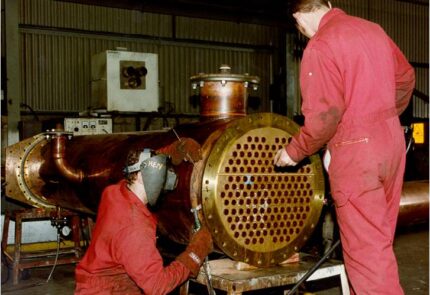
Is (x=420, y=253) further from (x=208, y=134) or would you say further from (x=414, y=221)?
(x=208, y=134)

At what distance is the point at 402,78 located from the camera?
93.4 inches

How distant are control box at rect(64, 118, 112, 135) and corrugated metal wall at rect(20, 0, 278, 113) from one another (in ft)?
5.55

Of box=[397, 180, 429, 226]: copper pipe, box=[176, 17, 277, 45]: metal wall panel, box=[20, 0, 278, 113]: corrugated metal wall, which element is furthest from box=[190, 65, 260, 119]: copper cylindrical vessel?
box=[176, 17, 277, 45]: metal wall panel

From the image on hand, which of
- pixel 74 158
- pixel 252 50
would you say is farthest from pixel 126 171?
pixel 252 50

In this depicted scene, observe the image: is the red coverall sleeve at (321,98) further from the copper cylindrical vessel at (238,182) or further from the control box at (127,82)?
the control box at (127,82)

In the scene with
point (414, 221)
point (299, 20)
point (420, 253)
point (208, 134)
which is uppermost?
point (299, 20)

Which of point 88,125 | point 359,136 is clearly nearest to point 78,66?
point 88,125

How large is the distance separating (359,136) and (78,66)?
22.9 feet

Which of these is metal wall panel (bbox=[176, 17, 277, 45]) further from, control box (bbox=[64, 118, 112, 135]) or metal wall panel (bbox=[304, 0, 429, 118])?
control box (bbox=[64, 118, 112, 135])

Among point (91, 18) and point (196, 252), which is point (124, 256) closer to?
point (196, 252)

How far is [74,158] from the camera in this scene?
3.81 meters

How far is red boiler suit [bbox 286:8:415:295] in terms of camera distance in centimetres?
205

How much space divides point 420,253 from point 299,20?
14.7ft

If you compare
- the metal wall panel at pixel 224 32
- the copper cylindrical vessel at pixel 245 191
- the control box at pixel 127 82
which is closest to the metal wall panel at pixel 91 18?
the metal wall panel at pixel 224 32
